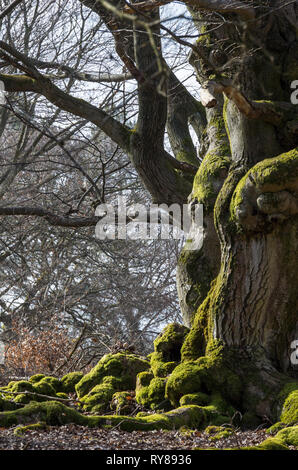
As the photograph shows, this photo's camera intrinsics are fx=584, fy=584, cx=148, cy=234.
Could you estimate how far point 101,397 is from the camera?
6.86 m

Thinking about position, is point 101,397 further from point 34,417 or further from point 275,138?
point 275,138

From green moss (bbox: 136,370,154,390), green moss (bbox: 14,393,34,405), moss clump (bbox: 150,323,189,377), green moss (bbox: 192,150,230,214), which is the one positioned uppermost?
green moss (bbox: 192,150,230,214)

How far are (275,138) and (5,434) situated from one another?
440 cm

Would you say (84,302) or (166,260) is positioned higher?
(166,260)

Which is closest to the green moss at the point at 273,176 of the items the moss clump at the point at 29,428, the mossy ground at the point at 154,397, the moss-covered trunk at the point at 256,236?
the moss-covered trunk at the point at 256,236

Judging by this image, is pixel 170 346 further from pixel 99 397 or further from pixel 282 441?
pixel 282 441

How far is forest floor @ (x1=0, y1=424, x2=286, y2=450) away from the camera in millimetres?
4531

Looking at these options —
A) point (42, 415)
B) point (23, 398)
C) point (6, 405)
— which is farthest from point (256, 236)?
point (6, 405)

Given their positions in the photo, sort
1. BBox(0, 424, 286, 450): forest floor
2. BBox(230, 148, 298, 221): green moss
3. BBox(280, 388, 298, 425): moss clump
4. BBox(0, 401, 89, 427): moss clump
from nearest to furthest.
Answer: BBox(0, 424, 286, 450): forest floor < BBox(0, 401, 89, 427): moss clump < BBox(280, 388, 298, 425): moss clump < BBox(230, 148, 298, 221): green moss

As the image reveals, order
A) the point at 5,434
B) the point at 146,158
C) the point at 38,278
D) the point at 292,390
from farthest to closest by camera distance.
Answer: the point at 38,278, the point at 146,158, the point at 292,390, the point at 5,434

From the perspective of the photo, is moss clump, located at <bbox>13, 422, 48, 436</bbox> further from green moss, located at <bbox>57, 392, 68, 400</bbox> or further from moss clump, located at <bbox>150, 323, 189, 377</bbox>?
moss clump, located at <bbox>150, 323, 189, 377</bbox>

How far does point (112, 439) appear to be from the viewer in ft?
16.5

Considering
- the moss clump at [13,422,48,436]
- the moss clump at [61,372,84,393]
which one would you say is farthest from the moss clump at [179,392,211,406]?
the moss clump at [61,372,84,393]

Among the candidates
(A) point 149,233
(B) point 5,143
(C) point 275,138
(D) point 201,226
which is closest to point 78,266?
(A) point 149,233
